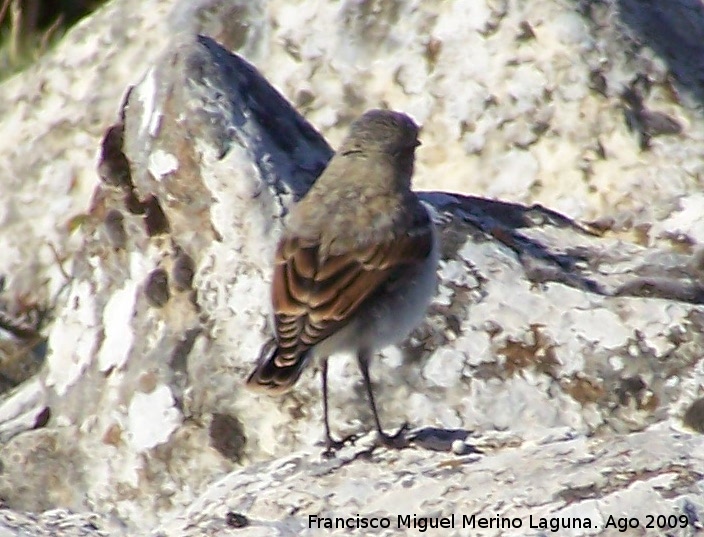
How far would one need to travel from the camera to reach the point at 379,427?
6723 mm

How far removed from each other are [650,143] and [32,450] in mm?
4221

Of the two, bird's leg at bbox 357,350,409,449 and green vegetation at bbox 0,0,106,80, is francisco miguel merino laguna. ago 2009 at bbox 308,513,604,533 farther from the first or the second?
green vegetation at bbox 0,0,106,80

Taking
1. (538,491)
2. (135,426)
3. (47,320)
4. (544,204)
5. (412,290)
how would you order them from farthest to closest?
(47,320) < (544,204) < (135,426) < (412,290) < (538,491)

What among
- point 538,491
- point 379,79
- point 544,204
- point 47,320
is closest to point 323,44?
point 379,79

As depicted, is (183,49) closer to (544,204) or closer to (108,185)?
(108,185)

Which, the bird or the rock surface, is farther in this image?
the bird

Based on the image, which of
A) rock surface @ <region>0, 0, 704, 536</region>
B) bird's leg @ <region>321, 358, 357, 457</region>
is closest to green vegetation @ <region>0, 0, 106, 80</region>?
rock surface @ <region>0, 0, 704, 536</region>

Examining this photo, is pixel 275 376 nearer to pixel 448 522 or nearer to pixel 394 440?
pixel 394 440

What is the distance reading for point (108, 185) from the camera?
8.30 m

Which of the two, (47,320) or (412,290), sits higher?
(412,290)

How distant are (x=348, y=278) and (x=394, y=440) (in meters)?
0.74

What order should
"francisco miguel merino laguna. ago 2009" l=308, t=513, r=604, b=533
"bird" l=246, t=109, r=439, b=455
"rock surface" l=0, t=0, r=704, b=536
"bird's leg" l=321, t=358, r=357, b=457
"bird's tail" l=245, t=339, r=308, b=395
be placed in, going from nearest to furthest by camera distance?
"francisco miguel merino laguna. ago 2009" l=308, t=513, r=604, b=533 < "rock surface" l=0, t=0, r=704, b=536 < "bird's tail" l=245, t=339, r=308, b=395 < "bird" l=246, t=109, r=439, b=455 < "bird's leg" l=321, t=358, r=357, b=457

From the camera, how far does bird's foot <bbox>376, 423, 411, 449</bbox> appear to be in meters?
6.63

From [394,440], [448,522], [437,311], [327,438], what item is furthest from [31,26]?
[448,522]
